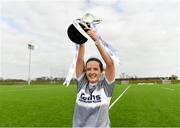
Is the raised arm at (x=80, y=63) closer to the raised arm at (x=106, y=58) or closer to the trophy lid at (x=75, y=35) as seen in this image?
the trophy lid at (x=75, y=35)

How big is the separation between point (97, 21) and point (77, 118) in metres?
0.86

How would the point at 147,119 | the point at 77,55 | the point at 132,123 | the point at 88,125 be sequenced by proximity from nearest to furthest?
the point at 88,125 → the point at 77,55 → the point at 132,123 → the point at 147,119

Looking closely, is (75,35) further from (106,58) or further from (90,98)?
(90,98)

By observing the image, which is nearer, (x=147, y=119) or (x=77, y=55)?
(x=77, y=55)

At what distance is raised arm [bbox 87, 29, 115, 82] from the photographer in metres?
3.26

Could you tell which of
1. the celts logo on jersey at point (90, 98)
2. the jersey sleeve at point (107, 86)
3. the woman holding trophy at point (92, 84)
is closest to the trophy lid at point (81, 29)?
the woman holding trophy at point (92, 84)

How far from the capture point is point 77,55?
353 centimetres

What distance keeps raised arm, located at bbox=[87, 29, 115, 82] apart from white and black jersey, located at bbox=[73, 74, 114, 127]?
0.18ft

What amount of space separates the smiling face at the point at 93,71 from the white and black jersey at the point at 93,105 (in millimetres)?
45

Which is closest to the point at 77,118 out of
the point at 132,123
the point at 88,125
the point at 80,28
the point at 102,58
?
the point at 88,125

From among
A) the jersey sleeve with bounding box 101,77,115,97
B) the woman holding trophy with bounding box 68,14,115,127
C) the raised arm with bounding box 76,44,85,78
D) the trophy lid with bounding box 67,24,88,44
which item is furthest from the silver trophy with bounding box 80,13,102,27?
the jersey sleeve with bounding box 101,77,115,97

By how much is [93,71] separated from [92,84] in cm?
12

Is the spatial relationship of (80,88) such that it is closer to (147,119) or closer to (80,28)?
(80,28)

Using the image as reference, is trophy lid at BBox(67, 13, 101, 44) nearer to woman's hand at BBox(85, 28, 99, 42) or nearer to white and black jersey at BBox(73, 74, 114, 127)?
woman's hand at BBox(85, 28, 99, 42)
